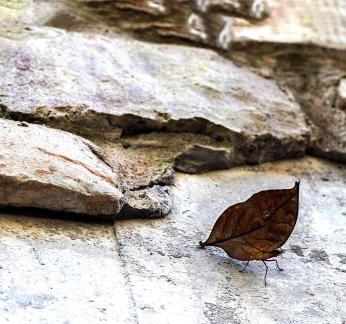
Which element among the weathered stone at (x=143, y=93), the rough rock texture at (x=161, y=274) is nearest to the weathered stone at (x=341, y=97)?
the weathered stone at (x=143, y=93)

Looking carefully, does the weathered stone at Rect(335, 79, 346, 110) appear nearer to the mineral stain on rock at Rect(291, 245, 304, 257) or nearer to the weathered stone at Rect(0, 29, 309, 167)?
the weathered stone at Rect(0, 29, 309, 167)

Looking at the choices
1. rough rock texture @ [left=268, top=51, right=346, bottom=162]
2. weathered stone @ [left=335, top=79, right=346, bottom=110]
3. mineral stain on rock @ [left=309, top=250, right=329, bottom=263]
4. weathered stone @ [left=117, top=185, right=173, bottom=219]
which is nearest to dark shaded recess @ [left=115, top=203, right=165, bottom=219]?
weathered stone @ [left=117, top=185, right=173, bottom=219]

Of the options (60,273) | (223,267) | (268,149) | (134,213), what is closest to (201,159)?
(268,149)

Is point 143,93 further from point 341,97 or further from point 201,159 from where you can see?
point 341,97

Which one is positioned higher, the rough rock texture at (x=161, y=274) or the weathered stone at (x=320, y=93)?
the weathered stone at (x=320, y=93)

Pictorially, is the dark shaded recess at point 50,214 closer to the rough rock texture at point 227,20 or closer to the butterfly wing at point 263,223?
the butterfly wing at point 263,223

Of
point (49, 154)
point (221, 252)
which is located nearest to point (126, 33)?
point (49, 154)

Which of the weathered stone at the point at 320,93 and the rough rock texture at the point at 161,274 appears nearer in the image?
the rough rock texture at the point at 161,274
